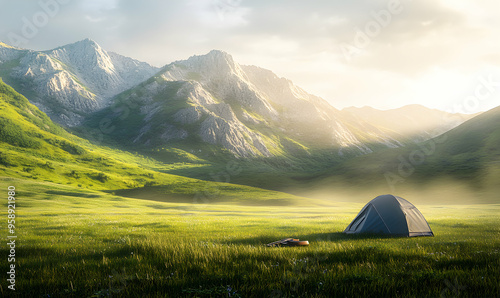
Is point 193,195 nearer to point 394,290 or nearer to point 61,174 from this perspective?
point 61,174

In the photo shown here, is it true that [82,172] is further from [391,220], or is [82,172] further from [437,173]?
[437,173]

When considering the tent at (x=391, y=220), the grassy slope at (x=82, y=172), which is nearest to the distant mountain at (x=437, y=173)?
the grassy slope at (x=82, y=172)

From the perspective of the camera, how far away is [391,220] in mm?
17625

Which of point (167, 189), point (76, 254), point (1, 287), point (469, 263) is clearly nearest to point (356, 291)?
point (469, 263)

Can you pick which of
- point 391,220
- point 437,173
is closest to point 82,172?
point 391,220

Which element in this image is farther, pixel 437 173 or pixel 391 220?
pixel 437 173

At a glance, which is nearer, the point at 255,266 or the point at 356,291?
the point at 356,291

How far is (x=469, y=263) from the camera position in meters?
7.69

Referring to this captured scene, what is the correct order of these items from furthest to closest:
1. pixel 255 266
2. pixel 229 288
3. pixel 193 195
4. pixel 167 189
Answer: pixel 167 189 < pixel 193 195 < pixel 255 266 < pixel 229 288

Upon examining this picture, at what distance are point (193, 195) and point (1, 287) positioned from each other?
113304 mm

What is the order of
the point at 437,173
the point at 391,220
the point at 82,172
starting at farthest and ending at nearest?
the point at 437,173 → the point at 82,172 → the point at 391,220

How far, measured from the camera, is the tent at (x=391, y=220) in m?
17.3

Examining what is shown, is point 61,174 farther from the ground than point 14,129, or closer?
closer

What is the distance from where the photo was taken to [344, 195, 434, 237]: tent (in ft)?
56.8
